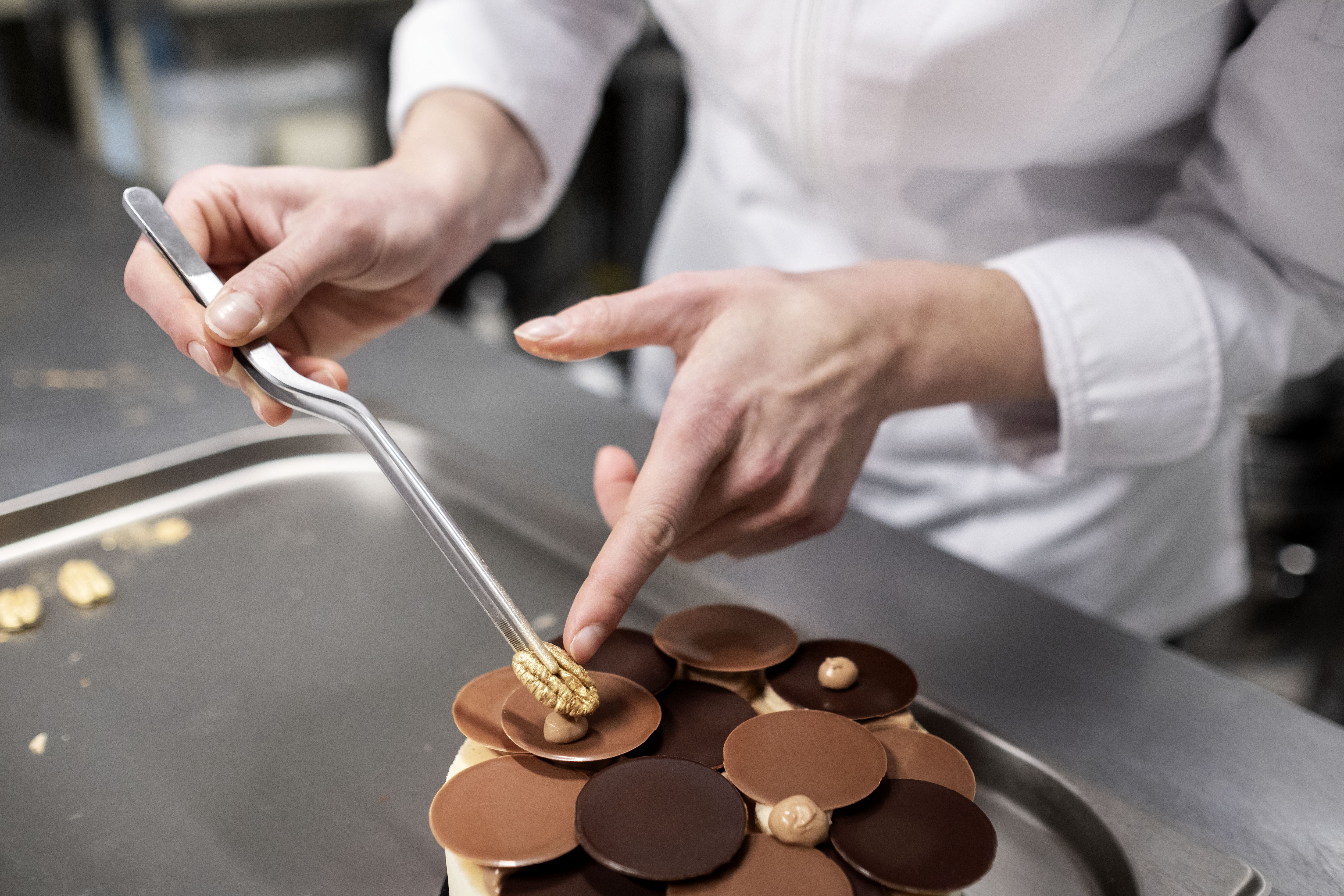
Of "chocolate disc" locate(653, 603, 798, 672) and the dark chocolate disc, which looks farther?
"chocolate disc" locate(653, 603, 798, 672)

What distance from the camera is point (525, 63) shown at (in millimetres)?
900

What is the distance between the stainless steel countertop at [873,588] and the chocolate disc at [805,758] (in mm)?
138

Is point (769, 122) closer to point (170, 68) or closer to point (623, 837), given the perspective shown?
point (623, 837)

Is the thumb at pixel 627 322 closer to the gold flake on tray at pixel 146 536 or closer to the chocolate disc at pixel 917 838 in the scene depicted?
the chocolate disc at pixel 917 838

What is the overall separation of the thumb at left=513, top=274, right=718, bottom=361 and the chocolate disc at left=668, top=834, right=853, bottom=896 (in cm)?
26

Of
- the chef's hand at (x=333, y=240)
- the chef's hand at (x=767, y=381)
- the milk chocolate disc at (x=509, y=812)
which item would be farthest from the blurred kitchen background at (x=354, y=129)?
the milk chocolate disc at (x=509, y=812)

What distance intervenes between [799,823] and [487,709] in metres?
0.18

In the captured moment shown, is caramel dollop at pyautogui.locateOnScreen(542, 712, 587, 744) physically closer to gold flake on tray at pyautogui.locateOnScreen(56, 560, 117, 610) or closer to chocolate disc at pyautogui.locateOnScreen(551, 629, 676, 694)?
chocolate disc at pyautogui.locateOnScreen(551, 629, 676, 694)

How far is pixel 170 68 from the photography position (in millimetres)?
2371

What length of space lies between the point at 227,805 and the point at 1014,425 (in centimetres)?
58

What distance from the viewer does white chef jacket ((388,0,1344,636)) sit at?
0.64 meters

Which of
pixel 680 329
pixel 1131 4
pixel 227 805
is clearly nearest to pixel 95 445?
pixel 227 805

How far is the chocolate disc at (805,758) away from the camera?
0.48 m

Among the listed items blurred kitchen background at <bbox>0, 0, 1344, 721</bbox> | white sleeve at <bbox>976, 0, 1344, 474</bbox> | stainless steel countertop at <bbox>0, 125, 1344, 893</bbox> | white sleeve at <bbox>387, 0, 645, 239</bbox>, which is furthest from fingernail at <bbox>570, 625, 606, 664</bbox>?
blurred kitchen background at <bbox>0, 0, 1344, 721</bbox>
